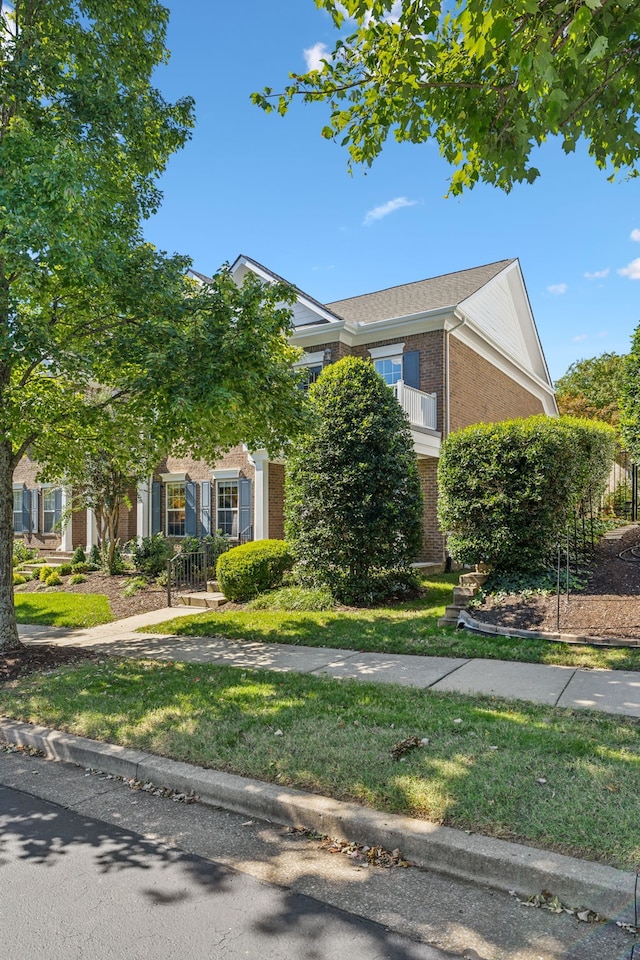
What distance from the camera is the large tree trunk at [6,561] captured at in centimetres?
786

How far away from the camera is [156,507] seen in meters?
19.1

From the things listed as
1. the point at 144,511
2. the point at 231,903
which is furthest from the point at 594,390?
the point at 231,903

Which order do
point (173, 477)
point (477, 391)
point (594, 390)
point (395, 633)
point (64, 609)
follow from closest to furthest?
point (395, 633) < point (64, 609) < point (477, 391) < point (173, 477) < point (594, 390)

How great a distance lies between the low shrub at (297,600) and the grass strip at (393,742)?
3.96 meters

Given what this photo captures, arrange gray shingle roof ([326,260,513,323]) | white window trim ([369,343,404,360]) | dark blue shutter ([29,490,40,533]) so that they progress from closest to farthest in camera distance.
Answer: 1. white window trim ([369,343,404,360])
2. gray shingle roof ([326,260,513,323])
3. dark blue shutter ([29,490,40,533])

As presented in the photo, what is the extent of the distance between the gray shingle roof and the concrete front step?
27.8ft

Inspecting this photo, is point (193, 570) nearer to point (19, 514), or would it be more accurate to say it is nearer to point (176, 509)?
point (176, 509)

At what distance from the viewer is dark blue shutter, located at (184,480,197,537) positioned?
1791 cm

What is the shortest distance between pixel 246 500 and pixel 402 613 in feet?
26.0

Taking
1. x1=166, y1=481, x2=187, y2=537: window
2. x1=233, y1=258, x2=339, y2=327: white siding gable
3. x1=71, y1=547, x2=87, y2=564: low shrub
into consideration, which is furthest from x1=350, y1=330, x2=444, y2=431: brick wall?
x1=71, y1=547, x2=87, y2=564: low shrub

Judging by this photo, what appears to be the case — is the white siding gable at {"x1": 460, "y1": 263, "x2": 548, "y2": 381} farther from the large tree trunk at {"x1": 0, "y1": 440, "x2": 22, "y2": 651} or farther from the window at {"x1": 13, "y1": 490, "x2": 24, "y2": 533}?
the window at {"x1": 13, "y1": 490, "x2": 24, "y2": 533}

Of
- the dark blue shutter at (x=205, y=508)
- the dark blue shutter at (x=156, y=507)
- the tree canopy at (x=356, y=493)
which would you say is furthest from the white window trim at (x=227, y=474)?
the tree canopy at (x=356, y=493)

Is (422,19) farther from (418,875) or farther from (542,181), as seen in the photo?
(418,875)

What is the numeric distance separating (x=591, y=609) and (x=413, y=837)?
18.1 ft
